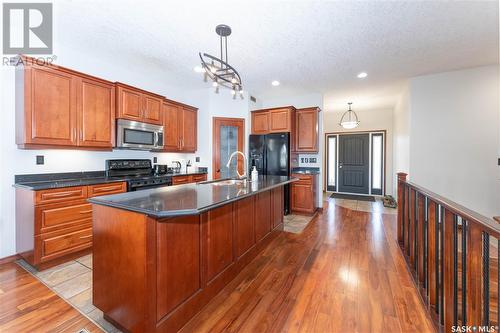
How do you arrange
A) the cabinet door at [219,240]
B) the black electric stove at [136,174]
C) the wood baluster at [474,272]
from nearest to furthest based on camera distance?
1. the wood baluster at [474,272]
2. the cabinet door at [219,240]
3. the black electric stove at [136,174]

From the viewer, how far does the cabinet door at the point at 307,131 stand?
Result: 4.85 meters

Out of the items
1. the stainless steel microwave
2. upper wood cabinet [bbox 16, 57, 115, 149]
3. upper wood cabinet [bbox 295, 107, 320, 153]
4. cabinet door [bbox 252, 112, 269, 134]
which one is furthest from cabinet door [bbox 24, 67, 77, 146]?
upper wood cabinet [bbox 295, 107, 320, 153]

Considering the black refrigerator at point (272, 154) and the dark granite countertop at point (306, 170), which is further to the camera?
the dark granite countertop at point (306, 170)

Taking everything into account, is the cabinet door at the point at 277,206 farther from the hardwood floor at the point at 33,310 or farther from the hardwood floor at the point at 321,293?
the hardwood floor at the point at 33,310

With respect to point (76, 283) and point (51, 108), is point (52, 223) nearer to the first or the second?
point (76, 283)

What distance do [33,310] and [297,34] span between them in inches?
147

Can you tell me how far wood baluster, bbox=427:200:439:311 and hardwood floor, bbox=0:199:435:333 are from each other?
160mm

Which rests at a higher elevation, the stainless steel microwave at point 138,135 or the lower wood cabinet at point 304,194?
the stainless steel microwave at point 138,135

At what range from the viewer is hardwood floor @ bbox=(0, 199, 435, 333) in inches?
63.1

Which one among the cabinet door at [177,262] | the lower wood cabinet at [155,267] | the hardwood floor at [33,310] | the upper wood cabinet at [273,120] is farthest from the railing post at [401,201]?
the hardwood floor at [33,310]

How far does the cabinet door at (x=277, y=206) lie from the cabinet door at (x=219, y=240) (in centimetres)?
121

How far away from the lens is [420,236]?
2.20m

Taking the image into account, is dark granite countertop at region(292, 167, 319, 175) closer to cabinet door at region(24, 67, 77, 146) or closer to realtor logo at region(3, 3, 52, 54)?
cabinet door at region(24, 67, 77, 146)

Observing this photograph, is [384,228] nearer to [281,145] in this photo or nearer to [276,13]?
[281,145]
